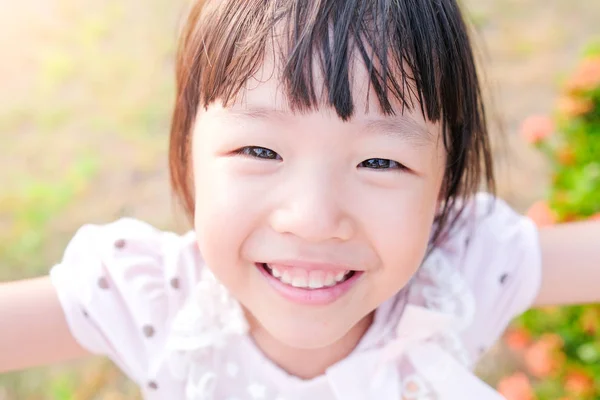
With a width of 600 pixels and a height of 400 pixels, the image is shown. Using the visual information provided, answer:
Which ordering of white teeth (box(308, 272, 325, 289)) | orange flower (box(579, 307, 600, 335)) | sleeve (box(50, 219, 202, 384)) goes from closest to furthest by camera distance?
white teeth (box(308, 272, 325, 289))
sleeve (box(50, 219, 202, 384))
orange flower (box(579, 307, 600, 335))

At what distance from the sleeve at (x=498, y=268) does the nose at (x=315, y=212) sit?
18.1 inches

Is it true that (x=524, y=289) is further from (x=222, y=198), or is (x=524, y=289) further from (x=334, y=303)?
(x=222, y=198)

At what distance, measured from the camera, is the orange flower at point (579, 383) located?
1.97 meters

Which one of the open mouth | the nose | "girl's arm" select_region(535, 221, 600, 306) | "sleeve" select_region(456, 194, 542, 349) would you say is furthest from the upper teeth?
"girl's arm" select_region(535, 221, 600, 306)

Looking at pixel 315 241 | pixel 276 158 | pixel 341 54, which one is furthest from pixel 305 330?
pixel 341 54

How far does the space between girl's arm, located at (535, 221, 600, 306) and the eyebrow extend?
1.62 feet

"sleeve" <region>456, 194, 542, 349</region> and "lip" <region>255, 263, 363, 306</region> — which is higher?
"lip" <region>255, 263, 363, 306</region>

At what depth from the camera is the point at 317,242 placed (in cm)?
108

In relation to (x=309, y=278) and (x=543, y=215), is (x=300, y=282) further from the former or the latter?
(x=543, y=215)

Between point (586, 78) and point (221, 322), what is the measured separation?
1254 mm

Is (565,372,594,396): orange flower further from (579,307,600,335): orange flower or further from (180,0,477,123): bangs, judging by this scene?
(180,0,477,123): bangs

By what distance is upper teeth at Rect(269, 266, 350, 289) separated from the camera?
1.15 metres

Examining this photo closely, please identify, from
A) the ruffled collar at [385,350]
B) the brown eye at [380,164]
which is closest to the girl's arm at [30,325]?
the ruffled collar at [385,350]

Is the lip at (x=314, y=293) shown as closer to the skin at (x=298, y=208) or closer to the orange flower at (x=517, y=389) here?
the skin at (x=298, y=208)
